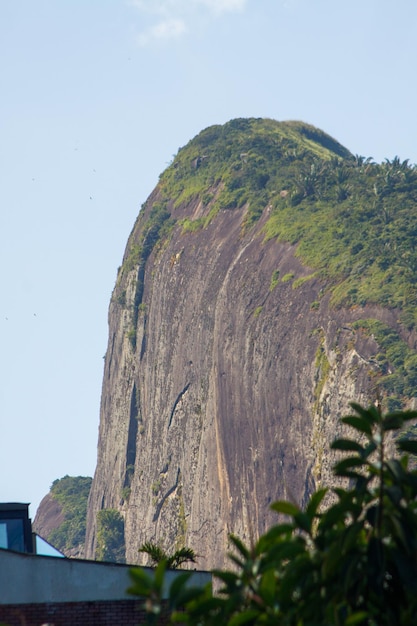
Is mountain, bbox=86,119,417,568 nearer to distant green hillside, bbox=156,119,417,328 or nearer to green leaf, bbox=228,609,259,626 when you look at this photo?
distant green hillside, bbox=156,119,417,328

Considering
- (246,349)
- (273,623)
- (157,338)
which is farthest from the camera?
(157,338)

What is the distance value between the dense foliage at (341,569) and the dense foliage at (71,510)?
13740 centimetres

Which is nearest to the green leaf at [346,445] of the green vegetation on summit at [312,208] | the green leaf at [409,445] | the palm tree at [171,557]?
the green leaf at [409,445]

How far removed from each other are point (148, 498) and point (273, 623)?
103614 millimetres

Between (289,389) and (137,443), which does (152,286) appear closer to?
(137,443)

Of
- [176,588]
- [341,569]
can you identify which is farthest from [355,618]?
[176,588]

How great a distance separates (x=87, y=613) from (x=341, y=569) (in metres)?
10.0

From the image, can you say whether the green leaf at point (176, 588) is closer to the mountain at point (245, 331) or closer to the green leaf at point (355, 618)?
the green leaf at point (355, 618)

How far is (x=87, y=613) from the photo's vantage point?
1995cm

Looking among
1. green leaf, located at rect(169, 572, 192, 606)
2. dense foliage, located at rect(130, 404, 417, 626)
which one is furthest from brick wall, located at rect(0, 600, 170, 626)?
green leaf, located at rect(169, 572, 192, 606)

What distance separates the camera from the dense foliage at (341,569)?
1071 centimetres

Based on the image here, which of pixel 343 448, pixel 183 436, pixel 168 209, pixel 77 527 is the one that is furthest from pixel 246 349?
pixel 343 448

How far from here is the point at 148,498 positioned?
4444 inches

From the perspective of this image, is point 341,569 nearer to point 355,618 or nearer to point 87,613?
point 355,618
